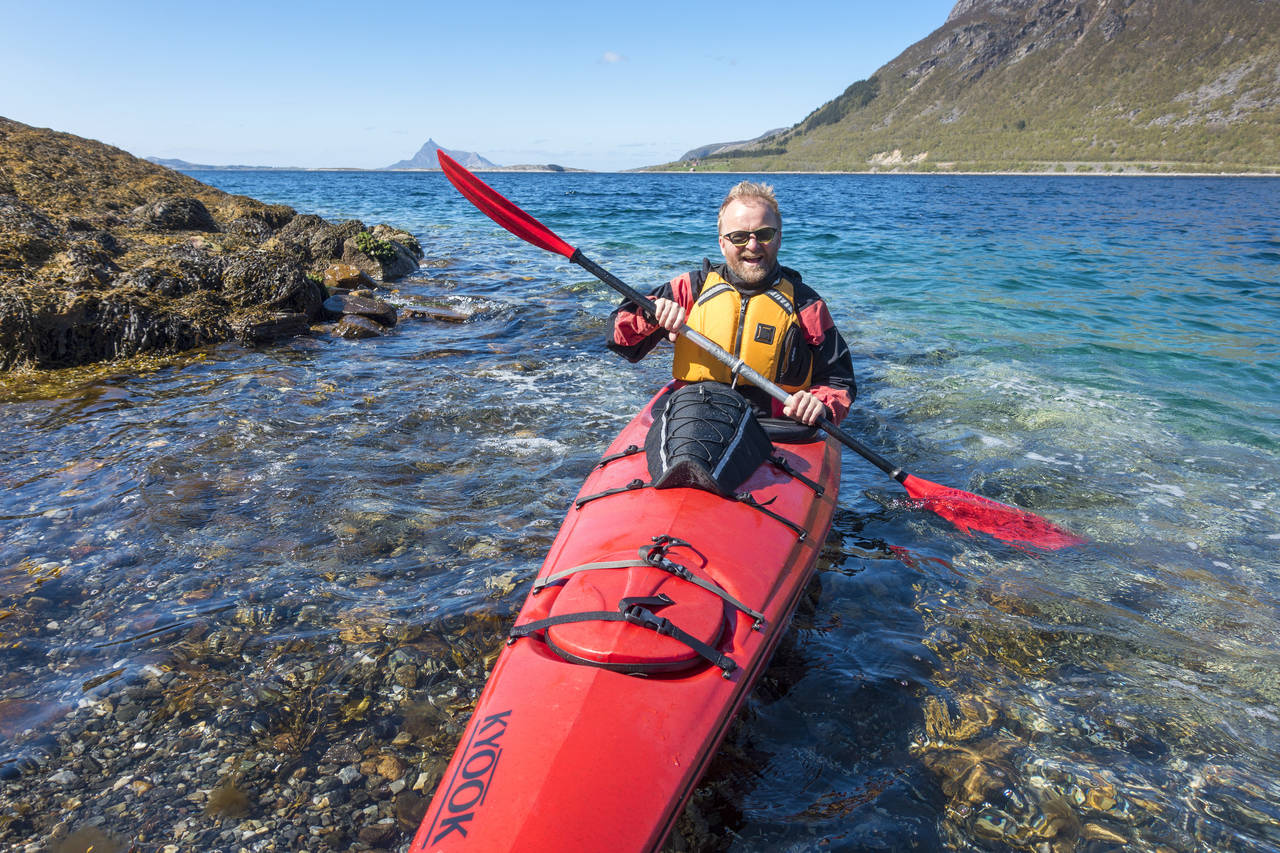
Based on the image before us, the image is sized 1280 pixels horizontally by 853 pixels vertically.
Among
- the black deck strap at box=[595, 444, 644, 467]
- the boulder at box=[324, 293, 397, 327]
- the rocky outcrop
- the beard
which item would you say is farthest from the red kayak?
the boulder at box=[324, 293, 397, 327]

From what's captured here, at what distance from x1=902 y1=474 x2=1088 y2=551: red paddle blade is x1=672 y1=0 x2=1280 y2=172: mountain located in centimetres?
11626

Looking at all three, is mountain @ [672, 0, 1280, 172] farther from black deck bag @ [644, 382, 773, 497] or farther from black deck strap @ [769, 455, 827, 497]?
black deck bag @ [644, 382, 773, 497]

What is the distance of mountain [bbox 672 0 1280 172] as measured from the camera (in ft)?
367

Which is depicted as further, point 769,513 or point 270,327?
point 270,327

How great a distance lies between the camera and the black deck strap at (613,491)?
4.02 metres

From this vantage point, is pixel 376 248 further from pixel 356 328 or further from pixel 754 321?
pixel 754 321

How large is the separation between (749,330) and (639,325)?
80cm

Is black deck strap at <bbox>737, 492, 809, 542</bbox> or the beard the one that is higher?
the beard

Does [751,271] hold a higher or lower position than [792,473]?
higher

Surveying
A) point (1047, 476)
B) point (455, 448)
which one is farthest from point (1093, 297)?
point (455, 448)

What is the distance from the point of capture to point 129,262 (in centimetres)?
1005

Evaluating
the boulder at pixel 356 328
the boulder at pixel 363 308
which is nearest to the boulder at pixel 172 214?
the boulder at pixel 363 308

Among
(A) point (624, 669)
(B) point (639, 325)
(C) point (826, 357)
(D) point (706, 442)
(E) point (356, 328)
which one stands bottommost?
(A) point (624, 669)

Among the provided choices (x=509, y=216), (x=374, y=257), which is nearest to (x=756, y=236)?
(x=509, y=216)
